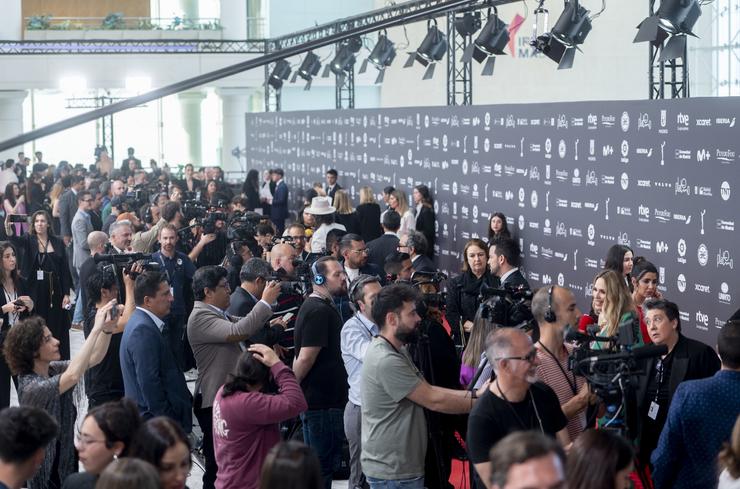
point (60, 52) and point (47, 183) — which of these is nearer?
point (47, 183)

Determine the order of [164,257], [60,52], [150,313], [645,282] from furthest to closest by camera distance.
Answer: [60,52], [164,257], [645,282], [150,313]

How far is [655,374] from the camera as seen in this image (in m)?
5.96

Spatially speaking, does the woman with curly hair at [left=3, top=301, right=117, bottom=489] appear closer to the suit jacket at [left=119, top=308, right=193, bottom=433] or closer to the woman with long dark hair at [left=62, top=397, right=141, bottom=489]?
the suit jacket at [left=119, top=308, right=193, bottom=433]

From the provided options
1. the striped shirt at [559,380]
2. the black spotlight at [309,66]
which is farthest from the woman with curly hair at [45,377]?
the black spotlight at [309,66]

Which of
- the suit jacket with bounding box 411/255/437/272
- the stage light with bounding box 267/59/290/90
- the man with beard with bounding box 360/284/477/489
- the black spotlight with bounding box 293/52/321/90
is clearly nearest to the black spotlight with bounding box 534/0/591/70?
the suit jacket with bounding box 411/255/437/272

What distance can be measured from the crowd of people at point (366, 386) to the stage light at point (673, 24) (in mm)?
1988

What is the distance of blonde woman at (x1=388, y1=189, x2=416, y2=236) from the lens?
46.5ft

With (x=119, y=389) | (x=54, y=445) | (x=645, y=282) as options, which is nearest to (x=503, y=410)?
(x=54, y=445)

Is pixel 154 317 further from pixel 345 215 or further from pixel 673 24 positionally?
pixel 345 215

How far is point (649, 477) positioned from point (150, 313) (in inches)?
108

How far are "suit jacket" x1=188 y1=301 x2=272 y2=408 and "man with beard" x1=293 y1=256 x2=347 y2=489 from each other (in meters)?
0.29

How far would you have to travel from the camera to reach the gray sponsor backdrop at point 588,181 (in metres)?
8.60

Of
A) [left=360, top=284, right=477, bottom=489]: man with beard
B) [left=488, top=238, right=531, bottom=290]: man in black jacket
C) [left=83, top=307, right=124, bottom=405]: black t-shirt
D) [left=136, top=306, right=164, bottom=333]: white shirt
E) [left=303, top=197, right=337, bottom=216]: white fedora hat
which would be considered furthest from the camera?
[left=303, top=197, right=337, bottom=216]: white fedora hat

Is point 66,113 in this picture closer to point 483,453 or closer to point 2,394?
point 2,394
